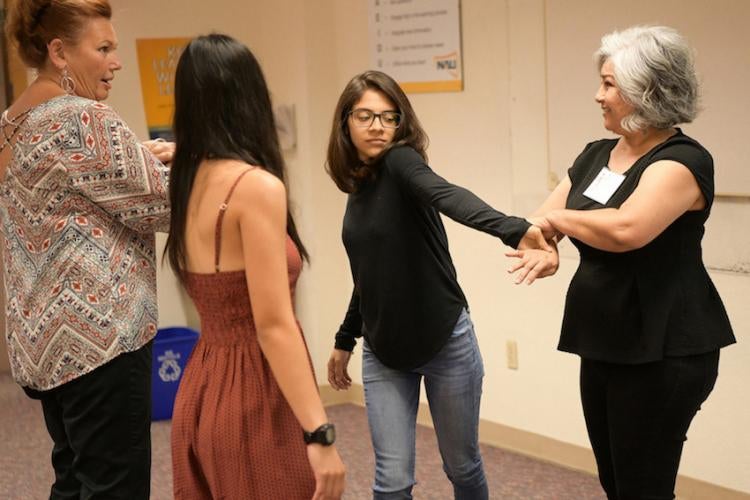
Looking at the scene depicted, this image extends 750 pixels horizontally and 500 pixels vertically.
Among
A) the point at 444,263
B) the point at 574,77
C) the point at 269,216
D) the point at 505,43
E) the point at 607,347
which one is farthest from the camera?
the point at 505,43

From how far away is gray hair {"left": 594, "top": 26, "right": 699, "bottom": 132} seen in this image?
7.54ft

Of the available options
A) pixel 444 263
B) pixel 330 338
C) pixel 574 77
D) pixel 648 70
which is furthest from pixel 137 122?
pixel 648 70

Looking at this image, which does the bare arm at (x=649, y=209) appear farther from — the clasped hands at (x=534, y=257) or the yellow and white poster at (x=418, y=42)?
the yellow and white poster at (x=418, y=42)

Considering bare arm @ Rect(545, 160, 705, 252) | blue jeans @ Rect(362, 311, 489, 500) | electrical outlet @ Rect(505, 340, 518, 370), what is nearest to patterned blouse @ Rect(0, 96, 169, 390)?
blue jeans @ Rect(362, 311, 489, 500)

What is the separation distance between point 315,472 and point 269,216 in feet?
1.52

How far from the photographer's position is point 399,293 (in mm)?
2600

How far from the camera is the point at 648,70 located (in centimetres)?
230

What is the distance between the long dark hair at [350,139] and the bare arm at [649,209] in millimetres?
589

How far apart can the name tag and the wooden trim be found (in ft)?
5.29

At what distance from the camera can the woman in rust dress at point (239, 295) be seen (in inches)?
71.9

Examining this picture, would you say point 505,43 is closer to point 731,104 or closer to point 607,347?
point 731,104

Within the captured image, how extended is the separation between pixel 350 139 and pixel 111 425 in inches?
38.9

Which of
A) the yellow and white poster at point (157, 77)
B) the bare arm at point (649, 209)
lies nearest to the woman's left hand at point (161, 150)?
the bare arm at point (649, 209)

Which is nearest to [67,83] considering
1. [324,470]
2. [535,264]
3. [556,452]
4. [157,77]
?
[324,470]
